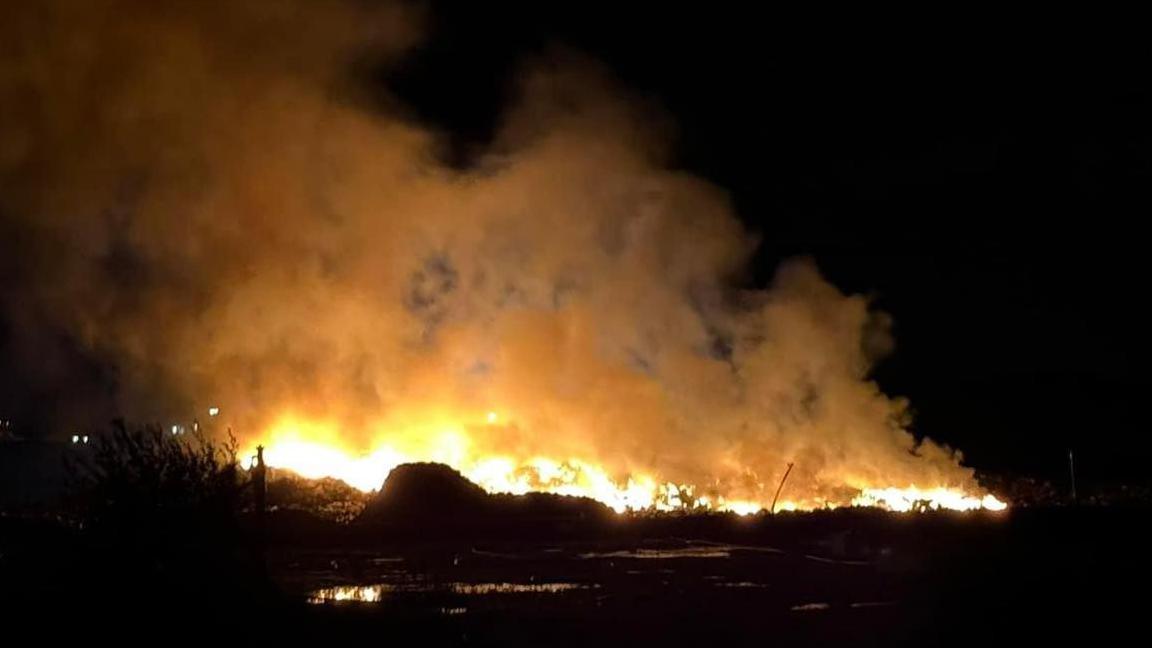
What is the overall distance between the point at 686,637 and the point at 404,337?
25276 millimetres

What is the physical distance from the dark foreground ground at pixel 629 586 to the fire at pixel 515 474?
206 inches

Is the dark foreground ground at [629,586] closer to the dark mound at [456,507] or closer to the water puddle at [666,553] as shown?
the water puddle at [666,553]

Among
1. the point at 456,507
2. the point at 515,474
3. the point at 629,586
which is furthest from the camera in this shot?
the point at 515,474

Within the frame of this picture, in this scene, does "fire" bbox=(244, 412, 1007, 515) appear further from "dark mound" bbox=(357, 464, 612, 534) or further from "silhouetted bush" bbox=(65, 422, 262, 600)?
"silhouetted bush" bbox=(65, 422, 262, 600)

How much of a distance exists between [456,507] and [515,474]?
181 inches

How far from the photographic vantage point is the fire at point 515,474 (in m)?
34.9

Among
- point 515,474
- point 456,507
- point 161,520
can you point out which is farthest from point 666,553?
point 161,520

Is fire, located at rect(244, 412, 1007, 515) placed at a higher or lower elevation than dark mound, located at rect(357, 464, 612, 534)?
higher

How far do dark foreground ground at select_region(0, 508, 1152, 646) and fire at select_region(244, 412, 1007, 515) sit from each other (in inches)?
206

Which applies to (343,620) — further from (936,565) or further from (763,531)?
(763,531)

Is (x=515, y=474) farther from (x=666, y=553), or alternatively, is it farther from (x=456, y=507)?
(x=666, y=553)

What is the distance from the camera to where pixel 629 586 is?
65.2 feet

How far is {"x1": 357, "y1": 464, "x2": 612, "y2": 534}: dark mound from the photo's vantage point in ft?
104

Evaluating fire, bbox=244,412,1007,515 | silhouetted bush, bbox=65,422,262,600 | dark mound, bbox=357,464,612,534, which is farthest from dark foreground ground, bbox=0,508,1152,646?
fire, bbox=244,412,1007,515
